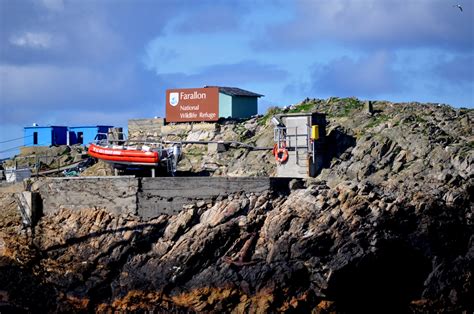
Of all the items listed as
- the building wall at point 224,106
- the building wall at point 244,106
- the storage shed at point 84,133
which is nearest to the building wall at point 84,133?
the storage shed at point 84,133

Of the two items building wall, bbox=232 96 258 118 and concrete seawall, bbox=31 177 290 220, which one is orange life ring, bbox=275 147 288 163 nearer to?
concrete seawall, bbox=31 177 290 220

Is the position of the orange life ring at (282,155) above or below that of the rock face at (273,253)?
above

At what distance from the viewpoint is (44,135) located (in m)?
51.8

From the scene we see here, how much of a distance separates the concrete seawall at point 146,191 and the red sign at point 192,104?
10919 mm

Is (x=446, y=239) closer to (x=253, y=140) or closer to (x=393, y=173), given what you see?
(x=393, y=173)

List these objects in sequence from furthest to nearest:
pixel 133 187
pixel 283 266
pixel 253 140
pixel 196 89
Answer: pixel 196 89 → pixel 253 140 → pixel 133 187 → pixel 283 266

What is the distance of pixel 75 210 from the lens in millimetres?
38531

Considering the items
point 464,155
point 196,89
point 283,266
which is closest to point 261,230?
point 283,266

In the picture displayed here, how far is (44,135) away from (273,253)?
19.8 meters

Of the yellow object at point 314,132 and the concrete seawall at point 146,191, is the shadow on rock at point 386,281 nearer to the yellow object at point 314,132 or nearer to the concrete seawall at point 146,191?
the concrete seawall at point 146,191

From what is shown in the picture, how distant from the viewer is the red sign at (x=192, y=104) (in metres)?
48.5

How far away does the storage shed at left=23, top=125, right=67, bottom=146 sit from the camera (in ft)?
170

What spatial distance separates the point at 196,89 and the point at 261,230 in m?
14.0

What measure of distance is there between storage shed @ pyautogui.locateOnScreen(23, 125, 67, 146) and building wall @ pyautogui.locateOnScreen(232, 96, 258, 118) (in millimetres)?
8778
